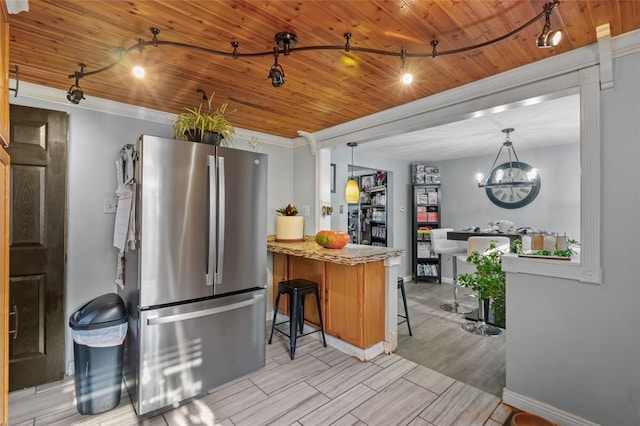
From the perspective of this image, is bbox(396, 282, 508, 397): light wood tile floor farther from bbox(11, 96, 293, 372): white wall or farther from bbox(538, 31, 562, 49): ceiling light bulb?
bbox(11, 96, 293, 372): white wall

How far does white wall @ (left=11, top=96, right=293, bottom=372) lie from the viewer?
2.50m

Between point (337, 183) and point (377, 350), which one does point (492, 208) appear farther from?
point (377, 350)

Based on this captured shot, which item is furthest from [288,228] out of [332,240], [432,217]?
[432,217]

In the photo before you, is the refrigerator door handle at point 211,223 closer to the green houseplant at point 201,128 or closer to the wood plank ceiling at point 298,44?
the green houseplant at point 201,128

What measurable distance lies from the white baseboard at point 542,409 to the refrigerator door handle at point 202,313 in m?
1.92

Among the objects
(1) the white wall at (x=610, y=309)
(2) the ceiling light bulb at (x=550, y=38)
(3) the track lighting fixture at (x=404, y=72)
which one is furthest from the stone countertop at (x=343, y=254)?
(2) the ceiling light bulb at (x=550, y=38)

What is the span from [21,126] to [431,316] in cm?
444

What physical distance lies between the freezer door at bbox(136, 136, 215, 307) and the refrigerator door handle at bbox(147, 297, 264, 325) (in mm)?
104

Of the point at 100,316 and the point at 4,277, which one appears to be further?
the point at 100,316

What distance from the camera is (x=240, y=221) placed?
7.91 feet

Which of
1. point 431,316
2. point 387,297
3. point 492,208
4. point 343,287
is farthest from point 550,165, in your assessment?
point 343,287

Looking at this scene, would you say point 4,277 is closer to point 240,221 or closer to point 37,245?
point 240,221

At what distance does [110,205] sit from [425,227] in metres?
4.97

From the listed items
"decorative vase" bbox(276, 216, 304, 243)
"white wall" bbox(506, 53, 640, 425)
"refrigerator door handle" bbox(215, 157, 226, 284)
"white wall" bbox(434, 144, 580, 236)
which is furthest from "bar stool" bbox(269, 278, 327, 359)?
"white wall" bbox(434, 144, 580, 236)
